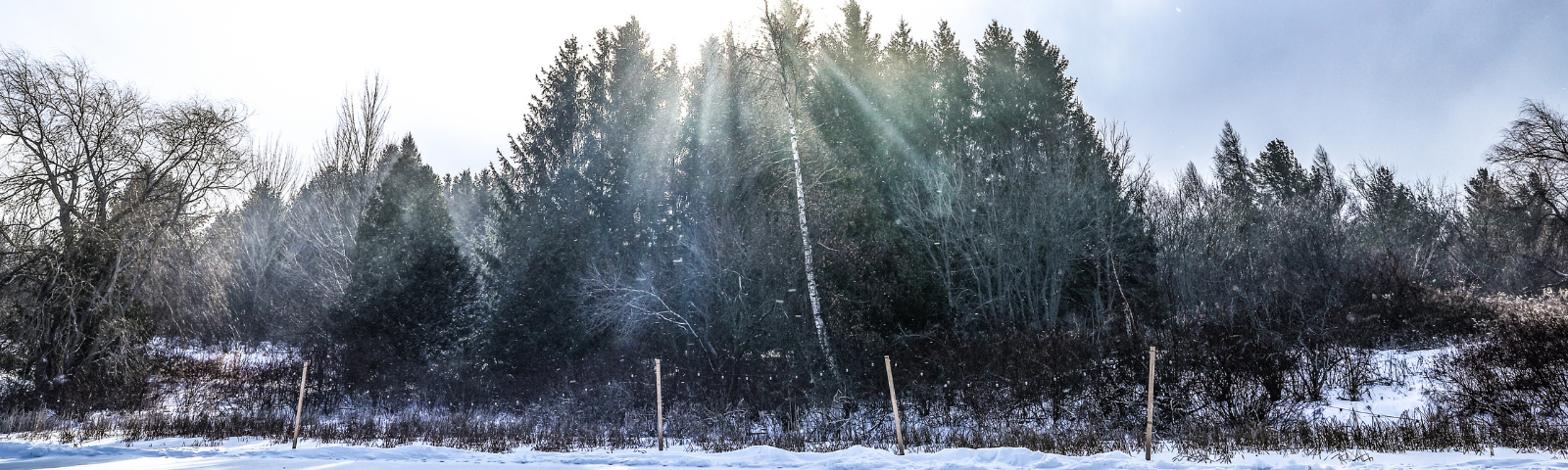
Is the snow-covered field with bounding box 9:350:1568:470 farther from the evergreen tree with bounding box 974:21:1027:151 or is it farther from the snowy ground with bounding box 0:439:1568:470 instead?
the evergreen tree with bounding box 974:21:1027:151

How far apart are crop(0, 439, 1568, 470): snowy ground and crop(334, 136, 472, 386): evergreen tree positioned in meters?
6.17

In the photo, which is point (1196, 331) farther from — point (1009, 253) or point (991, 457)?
point (991, 457)

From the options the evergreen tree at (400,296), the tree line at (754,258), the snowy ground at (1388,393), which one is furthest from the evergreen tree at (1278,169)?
the evergreen tree at (400,296)

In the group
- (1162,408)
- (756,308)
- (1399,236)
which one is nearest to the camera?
(1162,408)

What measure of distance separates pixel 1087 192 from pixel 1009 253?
8.95 feet

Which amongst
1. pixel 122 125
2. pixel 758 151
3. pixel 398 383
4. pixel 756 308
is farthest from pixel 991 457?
pixel 122 125

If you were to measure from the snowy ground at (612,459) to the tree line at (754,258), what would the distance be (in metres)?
4.53

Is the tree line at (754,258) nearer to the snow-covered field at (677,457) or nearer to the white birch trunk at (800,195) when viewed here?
the white birch trunk at (800,195)

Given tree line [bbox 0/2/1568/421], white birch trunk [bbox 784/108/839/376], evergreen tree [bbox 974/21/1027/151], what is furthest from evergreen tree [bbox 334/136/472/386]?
evergreen tree [bbox 974/21/1027/151]

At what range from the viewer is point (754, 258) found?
15.9m

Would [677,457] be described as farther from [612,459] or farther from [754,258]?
[754,258]

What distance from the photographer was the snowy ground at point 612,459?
25.6 feet

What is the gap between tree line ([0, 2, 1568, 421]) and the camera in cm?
1463

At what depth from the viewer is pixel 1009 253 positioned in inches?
758
